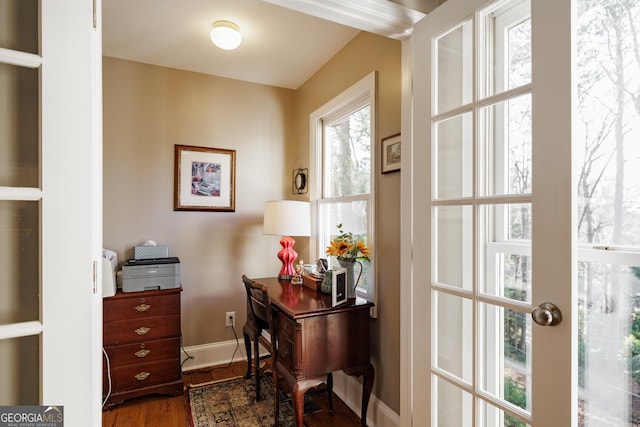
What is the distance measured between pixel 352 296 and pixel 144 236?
1.83 meters

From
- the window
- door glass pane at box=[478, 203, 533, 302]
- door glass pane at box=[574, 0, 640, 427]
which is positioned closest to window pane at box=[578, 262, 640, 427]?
door glass pane at box=[574, 0, 640, 427]

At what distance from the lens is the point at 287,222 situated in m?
2.53

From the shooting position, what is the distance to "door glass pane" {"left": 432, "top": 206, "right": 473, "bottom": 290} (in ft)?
4.26

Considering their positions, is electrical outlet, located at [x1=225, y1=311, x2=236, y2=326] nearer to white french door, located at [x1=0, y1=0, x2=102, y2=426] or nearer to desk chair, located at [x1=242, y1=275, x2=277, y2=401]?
desk chair, located at [x1=242, y1=275, x2=277, y2=401]

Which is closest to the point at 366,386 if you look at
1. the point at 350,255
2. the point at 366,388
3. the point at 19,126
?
the point at 366,388

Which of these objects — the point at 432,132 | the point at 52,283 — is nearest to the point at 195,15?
the point at 432,132

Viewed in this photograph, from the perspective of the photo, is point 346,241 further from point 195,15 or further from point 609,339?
point 195,15

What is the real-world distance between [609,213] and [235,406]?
7.66 feet

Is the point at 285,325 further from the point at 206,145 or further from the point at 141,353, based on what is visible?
the point at 206,145

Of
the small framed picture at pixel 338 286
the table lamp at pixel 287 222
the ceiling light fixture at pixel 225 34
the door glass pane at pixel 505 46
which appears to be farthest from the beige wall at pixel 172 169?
the door glass pane at pixel 505 46

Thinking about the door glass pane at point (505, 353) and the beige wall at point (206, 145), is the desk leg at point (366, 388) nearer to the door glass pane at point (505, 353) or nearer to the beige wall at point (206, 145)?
the door glass pane at point (505, 353)

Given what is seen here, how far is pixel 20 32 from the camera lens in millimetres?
873

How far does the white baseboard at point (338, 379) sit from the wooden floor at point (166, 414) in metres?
0.08

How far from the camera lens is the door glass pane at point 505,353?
1147mm
